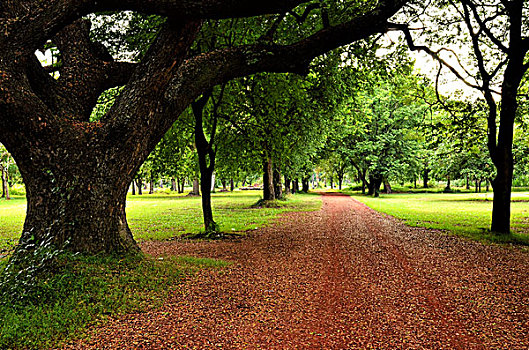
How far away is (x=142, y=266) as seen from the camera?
551 centimetres

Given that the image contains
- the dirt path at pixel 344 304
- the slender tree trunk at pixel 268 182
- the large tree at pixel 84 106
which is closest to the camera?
the dirt path at pixel 344 304

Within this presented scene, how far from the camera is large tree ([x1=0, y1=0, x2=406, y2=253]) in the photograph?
15.8 ft

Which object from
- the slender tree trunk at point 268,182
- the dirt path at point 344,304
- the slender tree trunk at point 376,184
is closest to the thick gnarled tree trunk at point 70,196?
the dirt path at point 344,304

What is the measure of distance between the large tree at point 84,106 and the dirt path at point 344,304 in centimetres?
201

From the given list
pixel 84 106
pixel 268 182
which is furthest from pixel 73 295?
pixel 268 182

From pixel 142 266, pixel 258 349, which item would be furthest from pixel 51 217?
pixel 258 349

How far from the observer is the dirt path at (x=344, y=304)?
3539 mm

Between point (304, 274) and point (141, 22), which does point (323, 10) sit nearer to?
point (141, 22)

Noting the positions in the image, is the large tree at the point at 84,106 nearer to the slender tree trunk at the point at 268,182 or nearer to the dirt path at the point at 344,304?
the dirt path at the point at 344,304

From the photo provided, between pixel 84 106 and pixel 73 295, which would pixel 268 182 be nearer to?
pixel 84 106

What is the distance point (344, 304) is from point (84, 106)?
562cm

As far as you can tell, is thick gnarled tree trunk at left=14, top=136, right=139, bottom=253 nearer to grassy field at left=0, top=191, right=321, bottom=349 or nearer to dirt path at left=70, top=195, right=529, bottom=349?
grassy field at left=0, top=191, right=321, bottom=349

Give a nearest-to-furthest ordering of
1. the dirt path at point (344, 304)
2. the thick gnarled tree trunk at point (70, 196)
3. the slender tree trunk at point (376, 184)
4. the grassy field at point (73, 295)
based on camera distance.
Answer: the dirt path at point (344, 304) → the grassy field at point (73, 295) → the thick gnarled tree trunk at point (70, 196) → the slender tree trunk at point (376, 184)

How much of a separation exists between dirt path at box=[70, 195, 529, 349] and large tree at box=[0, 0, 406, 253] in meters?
2.01
